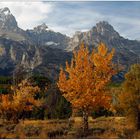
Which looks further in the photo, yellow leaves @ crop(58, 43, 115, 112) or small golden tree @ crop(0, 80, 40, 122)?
small golden tree @ crop(0, 80, 40, 122)

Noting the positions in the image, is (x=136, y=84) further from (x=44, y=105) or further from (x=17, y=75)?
(x=44, y=105)

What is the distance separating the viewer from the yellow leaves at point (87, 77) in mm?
33781

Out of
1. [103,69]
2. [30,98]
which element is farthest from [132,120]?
[30,98]

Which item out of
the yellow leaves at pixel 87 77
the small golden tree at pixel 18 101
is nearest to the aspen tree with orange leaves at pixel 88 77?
the yellow leaves at pixel 87 77

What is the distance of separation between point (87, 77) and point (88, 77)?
0.37 feet

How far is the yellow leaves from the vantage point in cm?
3378

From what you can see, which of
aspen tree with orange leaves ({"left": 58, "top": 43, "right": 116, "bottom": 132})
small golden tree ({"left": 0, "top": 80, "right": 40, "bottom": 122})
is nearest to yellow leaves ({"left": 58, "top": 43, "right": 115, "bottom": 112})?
aspen tree with orange leaves ({"left": 58, "top": 43, "right": 116, "bottom": 132})

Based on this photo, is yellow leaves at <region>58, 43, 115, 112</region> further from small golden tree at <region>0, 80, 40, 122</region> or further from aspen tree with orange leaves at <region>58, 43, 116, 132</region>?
small golden tree at <region>0, 80, 40, 122</region>

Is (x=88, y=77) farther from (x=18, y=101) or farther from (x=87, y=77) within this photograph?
(x=18, y=101)

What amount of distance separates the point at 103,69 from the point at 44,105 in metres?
46.1

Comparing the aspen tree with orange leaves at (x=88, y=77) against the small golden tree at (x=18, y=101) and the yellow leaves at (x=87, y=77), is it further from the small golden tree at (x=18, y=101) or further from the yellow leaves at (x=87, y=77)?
the small golden tree at (x=18, y=101)

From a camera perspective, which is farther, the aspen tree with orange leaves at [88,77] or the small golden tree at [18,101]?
the small golden tree at [18,101]

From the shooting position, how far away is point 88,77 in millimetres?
33812

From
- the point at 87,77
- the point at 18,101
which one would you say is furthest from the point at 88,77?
the point at 18,101
